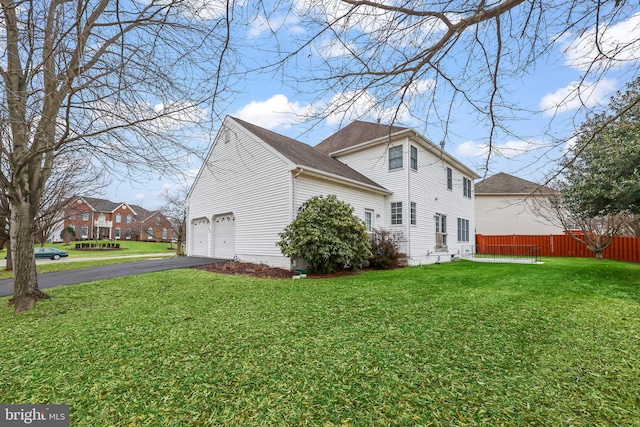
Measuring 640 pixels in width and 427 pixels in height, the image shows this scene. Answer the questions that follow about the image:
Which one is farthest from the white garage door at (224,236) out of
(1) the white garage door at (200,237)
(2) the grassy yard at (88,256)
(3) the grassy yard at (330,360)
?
(3) the grassy yard at (330,360)

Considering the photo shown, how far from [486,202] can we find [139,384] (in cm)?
2712

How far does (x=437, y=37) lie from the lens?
3205 mm

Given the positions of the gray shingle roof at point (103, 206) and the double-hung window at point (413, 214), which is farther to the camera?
the gray shingle roof at point (103, 206)

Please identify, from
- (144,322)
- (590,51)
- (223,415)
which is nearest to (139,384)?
(223,415)

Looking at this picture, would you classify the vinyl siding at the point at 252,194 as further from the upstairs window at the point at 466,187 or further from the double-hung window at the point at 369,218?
the upstairs window at the point at 466,187

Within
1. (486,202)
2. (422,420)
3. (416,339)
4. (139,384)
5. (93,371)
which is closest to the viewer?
(422,420)

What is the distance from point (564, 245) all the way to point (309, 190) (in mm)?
19913

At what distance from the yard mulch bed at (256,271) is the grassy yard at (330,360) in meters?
3.34

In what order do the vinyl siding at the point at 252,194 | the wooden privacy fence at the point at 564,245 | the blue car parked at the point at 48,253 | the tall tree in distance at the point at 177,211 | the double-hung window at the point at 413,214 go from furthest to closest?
the tall tree in distance at the point at 177,211 → the blue car parked at the point at 48,253 → the wooden privacy fence at the point at 564,245 → the double-hung window at the point at 413,214 → the vinyl siding at the point at 252,194

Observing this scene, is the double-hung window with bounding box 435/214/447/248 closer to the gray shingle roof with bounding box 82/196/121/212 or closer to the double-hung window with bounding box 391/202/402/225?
the double-hung window with bounding box 391/202/402/225

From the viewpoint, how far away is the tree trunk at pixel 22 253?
543cm

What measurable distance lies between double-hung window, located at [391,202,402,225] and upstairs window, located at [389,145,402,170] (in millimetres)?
1784

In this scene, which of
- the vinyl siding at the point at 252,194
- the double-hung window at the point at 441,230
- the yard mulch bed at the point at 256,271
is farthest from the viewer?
the double-hung window at the point at 441,230

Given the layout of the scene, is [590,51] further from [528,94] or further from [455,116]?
[455,116]
